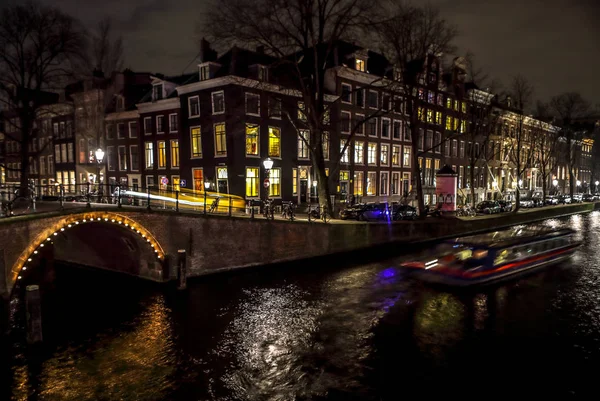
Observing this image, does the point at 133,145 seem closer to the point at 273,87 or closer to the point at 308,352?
the point at 273,87

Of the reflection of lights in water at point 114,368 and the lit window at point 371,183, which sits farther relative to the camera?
the lit window at point 371,183

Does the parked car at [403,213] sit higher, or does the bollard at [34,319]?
the parked car at [403,213]

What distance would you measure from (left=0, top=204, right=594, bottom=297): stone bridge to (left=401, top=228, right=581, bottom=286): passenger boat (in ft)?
20.6

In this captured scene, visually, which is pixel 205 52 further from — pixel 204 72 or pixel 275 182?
pixel 275 182

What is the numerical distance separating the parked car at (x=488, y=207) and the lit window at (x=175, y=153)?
31.9m

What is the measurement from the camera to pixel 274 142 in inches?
1485

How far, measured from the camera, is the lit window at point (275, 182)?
37628 millimetres

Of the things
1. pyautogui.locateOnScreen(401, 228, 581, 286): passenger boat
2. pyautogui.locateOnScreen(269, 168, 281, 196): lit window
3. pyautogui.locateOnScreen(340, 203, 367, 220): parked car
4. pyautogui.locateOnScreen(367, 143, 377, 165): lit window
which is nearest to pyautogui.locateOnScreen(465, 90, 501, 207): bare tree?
pyautogui.locateOnScreen(367, 143, 377, 165): lit window

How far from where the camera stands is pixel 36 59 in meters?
29.5

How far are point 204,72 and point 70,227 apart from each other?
23.2m

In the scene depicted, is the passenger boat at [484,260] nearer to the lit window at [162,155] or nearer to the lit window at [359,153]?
the lit window at [359,153]

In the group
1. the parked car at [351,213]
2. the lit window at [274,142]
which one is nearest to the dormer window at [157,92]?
the lit window at [274,142]

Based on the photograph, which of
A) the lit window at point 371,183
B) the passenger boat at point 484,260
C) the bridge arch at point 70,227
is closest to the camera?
the bridge arch at point 70,227

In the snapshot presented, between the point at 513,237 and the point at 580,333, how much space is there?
8954mm
